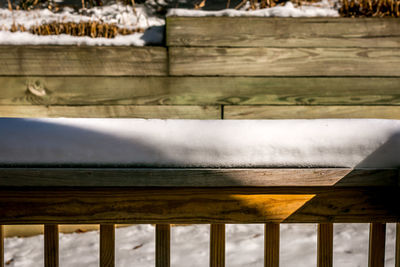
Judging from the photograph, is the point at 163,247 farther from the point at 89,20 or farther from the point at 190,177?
the point at 89,20

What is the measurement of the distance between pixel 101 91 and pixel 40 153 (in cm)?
119

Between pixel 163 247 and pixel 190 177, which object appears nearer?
pixel 190 177

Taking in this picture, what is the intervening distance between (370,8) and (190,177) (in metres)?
1.96

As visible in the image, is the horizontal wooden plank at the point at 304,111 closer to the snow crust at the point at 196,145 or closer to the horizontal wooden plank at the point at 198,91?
the horizontal wooden plank at the point at 198,91

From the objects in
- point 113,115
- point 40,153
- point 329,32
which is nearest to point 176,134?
point 40,153

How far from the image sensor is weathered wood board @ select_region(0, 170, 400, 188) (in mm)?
752

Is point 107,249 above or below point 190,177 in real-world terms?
below

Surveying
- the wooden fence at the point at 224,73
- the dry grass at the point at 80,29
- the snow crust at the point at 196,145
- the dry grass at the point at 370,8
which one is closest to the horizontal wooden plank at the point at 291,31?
the wooden fence at the point at 224,73

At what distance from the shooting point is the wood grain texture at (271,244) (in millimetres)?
918

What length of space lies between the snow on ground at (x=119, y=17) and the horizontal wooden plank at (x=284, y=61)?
246 mm

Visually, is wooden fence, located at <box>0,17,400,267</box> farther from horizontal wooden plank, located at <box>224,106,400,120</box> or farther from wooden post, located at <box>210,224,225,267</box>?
wooden post, located at <box>210,224,225,267</box>

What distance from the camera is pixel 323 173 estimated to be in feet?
2.56

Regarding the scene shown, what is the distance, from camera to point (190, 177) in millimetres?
762

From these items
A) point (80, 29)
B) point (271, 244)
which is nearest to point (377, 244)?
point (271, 244)
